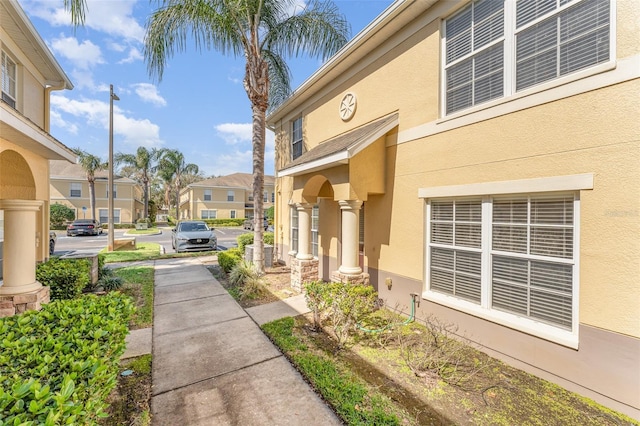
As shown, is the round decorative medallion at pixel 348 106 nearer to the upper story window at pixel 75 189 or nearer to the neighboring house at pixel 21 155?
the neighboring house at pixel 21 155

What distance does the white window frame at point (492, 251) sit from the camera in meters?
3.97

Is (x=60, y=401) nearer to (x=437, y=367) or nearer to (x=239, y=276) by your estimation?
(x=437, y=367)

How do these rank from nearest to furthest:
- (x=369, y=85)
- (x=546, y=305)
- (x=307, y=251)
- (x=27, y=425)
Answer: (x=27, y=425)
(x=546, y=305)
(x=369, y=85)
(x=307, y=251)

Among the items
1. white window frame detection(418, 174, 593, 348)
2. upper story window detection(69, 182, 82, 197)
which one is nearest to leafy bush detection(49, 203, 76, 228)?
upper story window detection(69, 182, 82, 197)

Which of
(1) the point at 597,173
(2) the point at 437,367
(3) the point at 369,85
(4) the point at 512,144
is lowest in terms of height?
(2) the point at 437,367

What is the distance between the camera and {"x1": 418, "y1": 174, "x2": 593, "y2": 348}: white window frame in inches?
156

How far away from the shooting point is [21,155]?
618 centimetres

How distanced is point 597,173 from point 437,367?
143 inches

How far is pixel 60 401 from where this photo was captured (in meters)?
1.94

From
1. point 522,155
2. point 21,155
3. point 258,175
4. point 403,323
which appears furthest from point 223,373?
point 258,175

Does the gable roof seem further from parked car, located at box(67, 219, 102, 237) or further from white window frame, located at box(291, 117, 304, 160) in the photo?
white window frame, located at box(291, 117, 304, 160)

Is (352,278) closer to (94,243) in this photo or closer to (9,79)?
(9,79)

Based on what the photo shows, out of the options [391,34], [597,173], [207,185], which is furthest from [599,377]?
[207,185]

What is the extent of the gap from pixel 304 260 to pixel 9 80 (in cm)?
904
